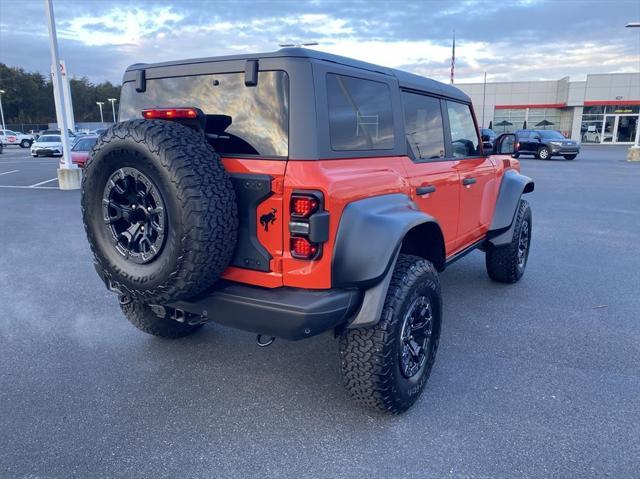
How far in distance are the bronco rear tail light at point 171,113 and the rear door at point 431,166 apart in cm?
142

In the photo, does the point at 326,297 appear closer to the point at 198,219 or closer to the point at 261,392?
the point at 198,219

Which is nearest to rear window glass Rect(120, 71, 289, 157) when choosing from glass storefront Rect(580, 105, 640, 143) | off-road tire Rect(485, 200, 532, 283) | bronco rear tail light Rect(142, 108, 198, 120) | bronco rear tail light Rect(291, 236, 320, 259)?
bronco rear tail light Rect(142, 108, 198, 120)

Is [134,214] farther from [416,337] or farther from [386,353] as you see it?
[416,337]

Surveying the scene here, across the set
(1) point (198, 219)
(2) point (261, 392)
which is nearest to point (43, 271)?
(2) point (261, 392)

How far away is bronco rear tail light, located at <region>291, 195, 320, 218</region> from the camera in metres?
2.37

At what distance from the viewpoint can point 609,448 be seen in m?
2.57

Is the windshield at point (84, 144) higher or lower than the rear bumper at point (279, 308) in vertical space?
higher

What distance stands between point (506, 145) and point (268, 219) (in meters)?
3.18

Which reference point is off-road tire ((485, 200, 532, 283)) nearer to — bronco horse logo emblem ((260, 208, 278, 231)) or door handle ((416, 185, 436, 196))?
door handle ((416, 185, 436, 196))

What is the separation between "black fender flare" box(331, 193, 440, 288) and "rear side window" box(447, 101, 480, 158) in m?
1.70

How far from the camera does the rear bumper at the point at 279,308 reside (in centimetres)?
238

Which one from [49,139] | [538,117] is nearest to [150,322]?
[49,139]

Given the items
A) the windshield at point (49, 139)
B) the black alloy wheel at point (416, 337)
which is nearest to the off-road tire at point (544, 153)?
the black alloy wheel at point (416, 337)

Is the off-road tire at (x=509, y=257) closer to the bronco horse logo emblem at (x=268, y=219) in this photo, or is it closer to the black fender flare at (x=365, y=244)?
the black fender flare at (x=365, y=244)
